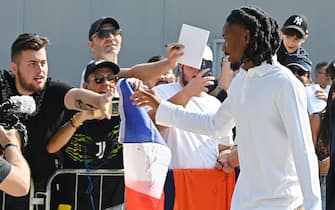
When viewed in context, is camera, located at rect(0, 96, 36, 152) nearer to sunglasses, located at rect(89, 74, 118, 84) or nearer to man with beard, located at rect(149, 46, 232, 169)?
sunglasses, located at rect(89, 74, 118, 84)

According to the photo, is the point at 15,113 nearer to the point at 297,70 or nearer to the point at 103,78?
the point at 103,78

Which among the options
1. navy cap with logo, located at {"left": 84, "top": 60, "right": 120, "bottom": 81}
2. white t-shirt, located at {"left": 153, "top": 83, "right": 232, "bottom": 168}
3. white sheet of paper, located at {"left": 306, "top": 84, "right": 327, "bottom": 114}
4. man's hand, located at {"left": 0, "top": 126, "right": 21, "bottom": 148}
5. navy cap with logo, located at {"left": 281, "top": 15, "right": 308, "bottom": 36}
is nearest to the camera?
man's hand, located at {"left": 0, "top": 126, "right": 21, "bottom": 148}

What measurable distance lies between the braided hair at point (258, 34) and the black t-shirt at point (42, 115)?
1555 millimetres

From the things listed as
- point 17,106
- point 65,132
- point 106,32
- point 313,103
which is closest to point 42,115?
point 65,132

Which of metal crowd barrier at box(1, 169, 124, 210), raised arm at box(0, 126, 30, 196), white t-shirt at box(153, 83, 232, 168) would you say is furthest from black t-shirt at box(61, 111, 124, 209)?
raised arm at box(0, 126, 30, 196)

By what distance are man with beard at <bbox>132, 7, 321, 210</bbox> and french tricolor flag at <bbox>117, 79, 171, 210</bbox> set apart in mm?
1152

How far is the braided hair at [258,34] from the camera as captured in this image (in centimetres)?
407

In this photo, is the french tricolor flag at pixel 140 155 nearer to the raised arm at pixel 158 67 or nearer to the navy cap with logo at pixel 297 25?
the raised arm at pixel 158 67

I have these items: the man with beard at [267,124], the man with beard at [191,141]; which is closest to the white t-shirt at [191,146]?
the man with beard at [191,141]

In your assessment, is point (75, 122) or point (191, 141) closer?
point (75, 122)

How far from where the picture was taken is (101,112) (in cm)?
487

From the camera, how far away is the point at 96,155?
214 inches

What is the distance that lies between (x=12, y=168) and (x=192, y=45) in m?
2.17

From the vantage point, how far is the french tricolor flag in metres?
5.21
